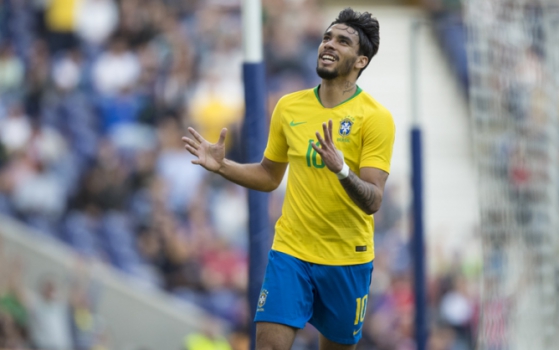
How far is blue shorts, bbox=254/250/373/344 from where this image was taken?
18.5 feet

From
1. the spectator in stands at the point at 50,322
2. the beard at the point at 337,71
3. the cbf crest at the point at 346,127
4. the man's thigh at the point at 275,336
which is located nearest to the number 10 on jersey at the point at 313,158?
the cbf crest at the point at 346,127

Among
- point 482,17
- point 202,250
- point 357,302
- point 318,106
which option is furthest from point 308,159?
point 202,250

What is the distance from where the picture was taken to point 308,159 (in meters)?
5.68

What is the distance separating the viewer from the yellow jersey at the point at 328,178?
5578 millimetres

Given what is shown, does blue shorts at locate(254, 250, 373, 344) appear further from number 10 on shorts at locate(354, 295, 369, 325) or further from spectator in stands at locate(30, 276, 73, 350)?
spectator in stands at locate(30, 276, 73, 350)

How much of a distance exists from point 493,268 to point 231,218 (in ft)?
15.9

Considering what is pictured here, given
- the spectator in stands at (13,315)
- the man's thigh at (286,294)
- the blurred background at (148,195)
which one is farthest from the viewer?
the blurred background at (148,195)

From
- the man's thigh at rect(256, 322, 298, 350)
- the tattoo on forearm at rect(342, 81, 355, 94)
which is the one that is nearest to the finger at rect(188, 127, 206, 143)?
the tattoo on forearm at rect(342, 81, 355, 94)

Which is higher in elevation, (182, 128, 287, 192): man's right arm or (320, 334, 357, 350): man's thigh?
(182, 128, 287, 192): man's right arm

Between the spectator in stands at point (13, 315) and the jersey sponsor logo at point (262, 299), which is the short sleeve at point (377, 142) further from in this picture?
the spectator in stands at point (13, 315)

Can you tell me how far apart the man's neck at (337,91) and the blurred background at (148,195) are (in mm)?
6041

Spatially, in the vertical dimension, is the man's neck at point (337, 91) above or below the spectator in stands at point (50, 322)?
above

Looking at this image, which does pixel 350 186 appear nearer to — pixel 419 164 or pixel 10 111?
pixel 419 164

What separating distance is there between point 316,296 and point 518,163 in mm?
3944
